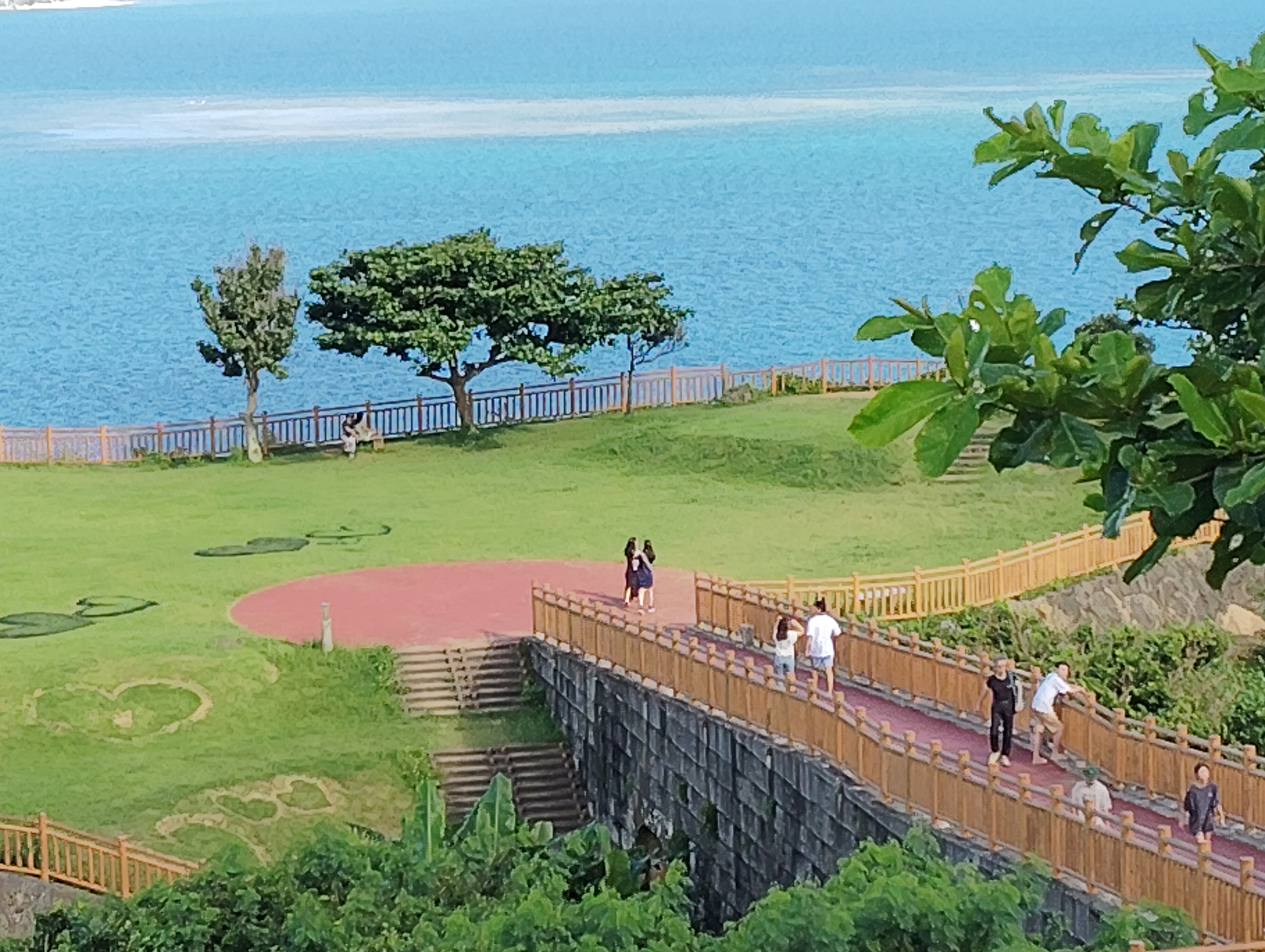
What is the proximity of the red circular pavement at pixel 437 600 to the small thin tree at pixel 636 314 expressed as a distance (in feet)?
43.0

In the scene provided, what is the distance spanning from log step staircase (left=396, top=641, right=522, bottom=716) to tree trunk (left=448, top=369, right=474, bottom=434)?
17062 millimetres

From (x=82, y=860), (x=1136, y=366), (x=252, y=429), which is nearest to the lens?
(x=1136, y=366)

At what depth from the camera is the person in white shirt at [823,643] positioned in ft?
90.1

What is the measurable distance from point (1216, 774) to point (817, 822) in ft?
15.3

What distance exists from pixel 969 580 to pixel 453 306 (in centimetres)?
1810

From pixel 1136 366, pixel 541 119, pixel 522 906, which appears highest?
pixel 541 119

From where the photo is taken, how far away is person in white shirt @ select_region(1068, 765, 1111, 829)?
1838 cm

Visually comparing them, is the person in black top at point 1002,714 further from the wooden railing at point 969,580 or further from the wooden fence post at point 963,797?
the wooden railing at point 969,580

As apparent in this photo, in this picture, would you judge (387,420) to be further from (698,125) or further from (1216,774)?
(698,125)

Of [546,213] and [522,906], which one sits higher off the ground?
[546,213]

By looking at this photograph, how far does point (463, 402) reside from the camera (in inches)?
1986

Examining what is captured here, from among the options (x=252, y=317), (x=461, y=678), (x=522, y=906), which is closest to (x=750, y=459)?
(x=252, y=317)

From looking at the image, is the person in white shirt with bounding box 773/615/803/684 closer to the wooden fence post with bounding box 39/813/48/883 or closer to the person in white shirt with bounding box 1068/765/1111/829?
the person in white shirt with bounding box 1068/765/1111/829

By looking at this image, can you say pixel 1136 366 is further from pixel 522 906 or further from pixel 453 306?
pixel 453 306
